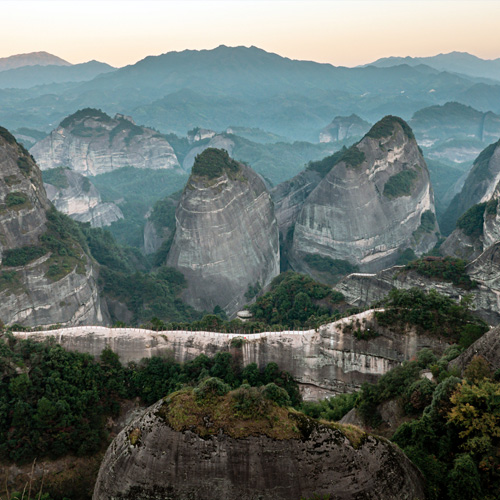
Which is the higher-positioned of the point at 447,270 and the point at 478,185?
the point at 478,185

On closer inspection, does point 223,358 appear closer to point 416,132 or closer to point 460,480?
point 460,480

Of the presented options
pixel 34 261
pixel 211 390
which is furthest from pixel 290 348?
pixel 34 261

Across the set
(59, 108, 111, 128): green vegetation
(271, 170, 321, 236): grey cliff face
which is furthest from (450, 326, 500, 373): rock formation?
(59, 108, 111, 128): green vegetation

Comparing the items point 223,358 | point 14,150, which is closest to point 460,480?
point 223,358

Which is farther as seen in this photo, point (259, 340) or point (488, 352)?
point (259, 340)

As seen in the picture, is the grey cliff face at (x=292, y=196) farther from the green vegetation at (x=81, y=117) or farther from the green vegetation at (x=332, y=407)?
the green vegetation at (x=81, y=117)

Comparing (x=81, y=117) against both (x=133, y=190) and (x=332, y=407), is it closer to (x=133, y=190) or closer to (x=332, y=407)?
(x=133, y=190)
